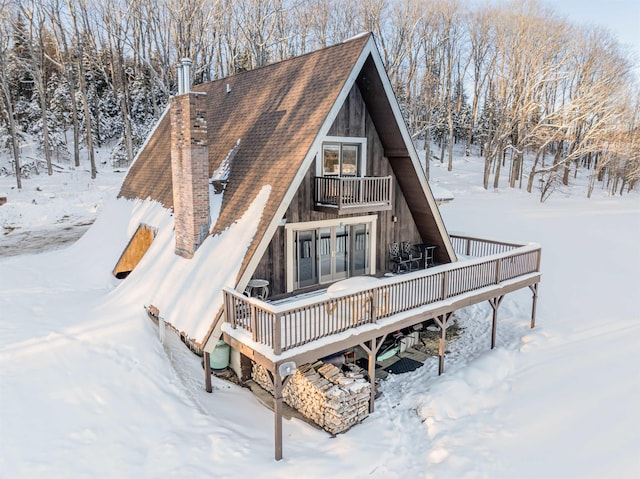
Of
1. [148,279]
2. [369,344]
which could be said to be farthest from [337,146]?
[148,279]

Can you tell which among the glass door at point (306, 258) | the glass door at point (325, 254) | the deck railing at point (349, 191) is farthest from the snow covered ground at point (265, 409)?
the deck railing at point (349, 191)

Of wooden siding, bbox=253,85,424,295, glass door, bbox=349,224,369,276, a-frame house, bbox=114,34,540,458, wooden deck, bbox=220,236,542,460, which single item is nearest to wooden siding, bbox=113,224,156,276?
a-frame house, bbox=114,34,540,458

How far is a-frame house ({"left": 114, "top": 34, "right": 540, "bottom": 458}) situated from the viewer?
9008 millimetres

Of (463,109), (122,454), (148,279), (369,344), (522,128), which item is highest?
(463,109)

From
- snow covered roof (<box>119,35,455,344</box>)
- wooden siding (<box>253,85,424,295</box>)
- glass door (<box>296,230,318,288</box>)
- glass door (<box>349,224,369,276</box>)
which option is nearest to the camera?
snow covered roof (<box>119,35,455,344</box>)

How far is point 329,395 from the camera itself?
8961 millimetres

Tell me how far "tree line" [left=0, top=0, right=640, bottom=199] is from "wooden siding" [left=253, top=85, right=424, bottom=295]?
1962 cm

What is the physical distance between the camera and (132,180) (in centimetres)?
1734

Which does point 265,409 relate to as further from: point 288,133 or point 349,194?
point 288,133

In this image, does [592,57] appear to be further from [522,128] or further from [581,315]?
[581,315]

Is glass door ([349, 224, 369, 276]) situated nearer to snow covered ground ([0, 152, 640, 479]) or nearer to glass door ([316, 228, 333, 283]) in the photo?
glass door ([316, 228, 333, 283])

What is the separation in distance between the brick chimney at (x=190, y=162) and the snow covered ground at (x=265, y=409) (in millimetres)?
2540

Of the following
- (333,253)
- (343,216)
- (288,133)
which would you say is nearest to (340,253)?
(333,253)

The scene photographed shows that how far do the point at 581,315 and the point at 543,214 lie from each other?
16084mm
